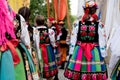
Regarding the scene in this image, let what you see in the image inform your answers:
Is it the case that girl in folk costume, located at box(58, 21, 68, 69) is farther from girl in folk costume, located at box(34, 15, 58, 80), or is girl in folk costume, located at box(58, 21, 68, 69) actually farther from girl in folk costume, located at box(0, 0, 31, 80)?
girl in folk costume, located at box(0, 0, 31, 80)

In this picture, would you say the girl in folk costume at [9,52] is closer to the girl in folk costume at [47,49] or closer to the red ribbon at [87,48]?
the red ribbon at [87,48]

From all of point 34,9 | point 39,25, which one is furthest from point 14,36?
point 34,9

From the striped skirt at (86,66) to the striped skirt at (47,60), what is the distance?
1287mm

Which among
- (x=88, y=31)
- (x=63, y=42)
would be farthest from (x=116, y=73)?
(x=63, y=42)

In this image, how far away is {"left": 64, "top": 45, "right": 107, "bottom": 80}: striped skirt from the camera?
6.34 m

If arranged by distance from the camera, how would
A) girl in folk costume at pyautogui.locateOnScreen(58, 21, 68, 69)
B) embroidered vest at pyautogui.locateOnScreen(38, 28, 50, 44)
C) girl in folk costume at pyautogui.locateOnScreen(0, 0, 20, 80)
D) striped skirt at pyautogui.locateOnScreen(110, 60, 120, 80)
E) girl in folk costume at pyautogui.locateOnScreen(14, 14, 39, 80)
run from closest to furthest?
girl in folk costume at pyautogui.locateOnScreen(0, 0, 20, 80), girl in folk costume at pyautogui.locateOnScreen(14, 14, 39, 80), striped skirt at pyautogui.locateOnScreen(110, 60, 120, 80), embroidered vest at pyautogui.locateOnScreen(38, 28, 50, 44), girl in folk costume at pyautogui.locateOnScreen(58, 21, 68, 69)

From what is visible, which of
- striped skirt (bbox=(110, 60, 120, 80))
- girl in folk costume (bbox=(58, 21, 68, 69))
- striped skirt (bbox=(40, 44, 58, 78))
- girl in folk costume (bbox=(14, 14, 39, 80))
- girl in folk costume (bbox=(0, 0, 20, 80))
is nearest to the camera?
girl in folk costume (bbox=(0, 0, 20, 80))

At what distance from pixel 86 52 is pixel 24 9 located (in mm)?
1631

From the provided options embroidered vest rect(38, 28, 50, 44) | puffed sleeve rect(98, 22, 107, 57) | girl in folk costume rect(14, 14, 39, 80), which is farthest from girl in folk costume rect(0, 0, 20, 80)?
embroidered vest rect(38, 28, 50, 44)

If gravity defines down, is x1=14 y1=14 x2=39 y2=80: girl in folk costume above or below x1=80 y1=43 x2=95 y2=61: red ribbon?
above

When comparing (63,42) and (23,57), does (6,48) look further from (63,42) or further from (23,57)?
(63,42)

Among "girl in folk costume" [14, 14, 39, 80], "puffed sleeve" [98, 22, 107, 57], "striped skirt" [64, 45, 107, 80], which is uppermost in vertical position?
"girl in folk costume" [14, 14, 39, 80]

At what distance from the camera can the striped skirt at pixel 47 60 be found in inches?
303

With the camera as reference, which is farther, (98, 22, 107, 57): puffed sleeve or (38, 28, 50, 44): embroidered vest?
(38, 28, 50, 44): embroidered vest
